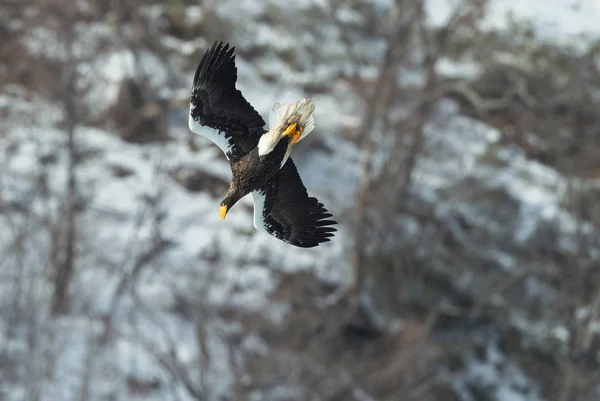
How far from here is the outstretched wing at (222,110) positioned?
5496 mm

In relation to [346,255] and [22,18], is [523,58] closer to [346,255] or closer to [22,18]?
[346,255]

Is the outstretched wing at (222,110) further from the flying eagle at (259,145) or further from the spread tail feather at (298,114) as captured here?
the spread tail feather at (298,114)

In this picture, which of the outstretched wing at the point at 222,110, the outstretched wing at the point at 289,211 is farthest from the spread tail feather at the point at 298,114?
the outstretched wing at the point at 289,211

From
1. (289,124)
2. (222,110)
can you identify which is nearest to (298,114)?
(289,124)

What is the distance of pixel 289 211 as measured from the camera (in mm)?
5805

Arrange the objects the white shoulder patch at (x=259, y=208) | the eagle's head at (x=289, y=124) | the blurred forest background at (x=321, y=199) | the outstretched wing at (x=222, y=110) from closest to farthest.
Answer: the eagle's head at (x=289, y=124) < the outstretched wing at (x=222, y=110) < the white shoulder patch at (x=259, y=208) < the blurred forest background at (x=321, y=199)

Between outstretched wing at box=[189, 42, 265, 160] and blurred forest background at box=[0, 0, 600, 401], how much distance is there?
986cm

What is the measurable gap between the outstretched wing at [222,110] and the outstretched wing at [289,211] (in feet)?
1.04

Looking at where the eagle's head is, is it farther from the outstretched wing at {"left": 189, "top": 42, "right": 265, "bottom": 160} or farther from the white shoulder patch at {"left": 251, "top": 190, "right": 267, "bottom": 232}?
the white shoulder patch at {"left": 251, "top": 190, "right": 267, "bottom": 232}

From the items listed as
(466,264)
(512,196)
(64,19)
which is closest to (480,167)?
(512,196)

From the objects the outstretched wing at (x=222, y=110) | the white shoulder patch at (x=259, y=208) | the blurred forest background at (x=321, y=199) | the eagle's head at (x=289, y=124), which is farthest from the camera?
the blurred forest background at (x=321, y=199)

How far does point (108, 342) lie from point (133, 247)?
2.14 meters

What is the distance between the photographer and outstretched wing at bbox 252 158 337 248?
5.70m

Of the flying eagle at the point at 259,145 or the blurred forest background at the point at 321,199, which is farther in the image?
the blurred forest background at the point at 321,199
